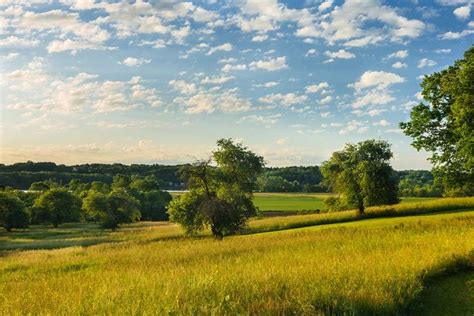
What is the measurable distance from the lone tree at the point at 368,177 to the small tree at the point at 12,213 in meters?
58.3

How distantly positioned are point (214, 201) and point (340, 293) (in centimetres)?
2362

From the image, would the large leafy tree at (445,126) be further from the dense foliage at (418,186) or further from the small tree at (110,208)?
the dense foliage at (418,186)

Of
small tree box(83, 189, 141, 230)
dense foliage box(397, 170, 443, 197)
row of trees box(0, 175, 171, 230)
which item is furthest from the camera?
dense foliage box(397, 170, 443, 197)

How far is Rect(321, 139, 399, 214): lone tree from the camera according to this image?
159 ft

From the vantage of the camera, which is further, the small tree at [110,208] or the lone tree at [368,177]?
the small tree at [110,208]

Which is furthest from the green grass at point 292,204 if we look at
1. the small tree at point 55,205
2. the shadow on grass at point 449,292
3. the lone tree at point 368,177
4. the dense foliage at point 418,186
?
the shadow on grass at point 449,292

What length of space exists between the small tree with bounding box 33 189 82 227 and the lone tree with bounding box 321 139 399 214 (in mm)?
61331

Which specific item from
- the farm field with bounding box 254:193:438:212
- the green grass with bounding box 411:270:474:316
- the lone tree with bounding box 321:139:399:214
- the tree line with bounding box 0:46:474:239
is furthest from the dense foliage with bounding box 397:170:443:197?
the green grass with bounding box 411:270:474:316

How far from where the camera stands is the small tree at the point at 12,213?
74312 millimetres

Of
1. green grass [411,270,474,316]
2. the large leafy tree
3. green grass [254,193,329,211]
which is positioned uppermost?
the large leafy tree

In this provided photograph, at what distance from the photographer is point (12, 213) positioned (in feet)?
247

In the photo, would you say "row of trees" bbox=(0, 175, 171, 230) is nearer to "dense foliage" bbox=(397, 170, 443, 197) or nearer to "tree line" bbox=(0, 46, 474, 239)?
"tree line" bbox=(0, 46, 474, 239)

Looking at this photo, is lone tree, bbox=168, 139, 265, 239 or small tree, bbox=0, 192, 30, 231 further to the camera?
small tree, bbox=0, 192, 30, 231

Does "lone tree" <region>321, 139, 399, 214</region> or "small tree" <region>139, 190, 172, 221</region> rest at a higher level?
"lone tree" <region>321, 139, 399, 214</region>
